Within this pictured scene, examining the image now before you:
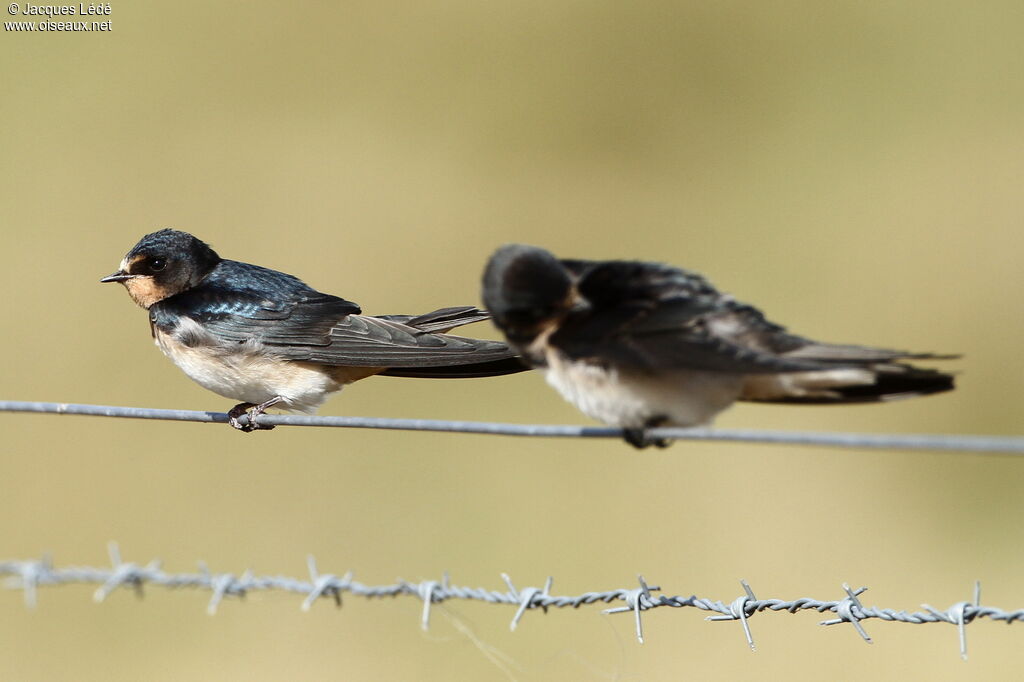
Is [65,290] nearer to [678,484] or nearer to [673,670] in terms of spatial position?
[678,484]

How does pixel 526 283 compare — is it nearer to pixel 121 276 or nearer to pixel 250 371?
pixel 250 371

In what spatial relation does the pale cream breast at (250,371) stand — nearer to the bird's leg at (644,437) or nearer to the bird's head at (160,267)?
the bird's head at (160,267)

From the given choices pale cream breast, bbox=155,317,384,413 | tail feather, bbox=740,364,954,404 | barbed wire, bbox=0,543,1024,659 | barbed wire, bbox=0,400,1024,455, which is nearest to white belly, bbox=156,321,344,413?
pale cream breast, bbox=155,317,384,413

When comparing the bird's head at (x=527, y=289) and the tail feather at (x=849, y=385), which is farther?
the bird's head at (x=527, y=289)

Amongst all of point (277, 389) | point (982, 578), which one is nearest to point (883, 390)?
point (277, 389)

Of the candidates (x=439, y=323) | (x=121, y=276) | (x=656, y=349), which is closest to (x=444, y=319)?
(x=439, y=323)

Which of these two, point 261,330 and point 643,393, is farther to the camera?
point 261,330

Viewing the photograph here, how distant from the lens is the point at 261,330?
494 cm

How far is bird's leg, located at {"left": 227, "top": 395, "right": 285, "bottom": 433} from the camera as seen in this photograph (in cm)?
473

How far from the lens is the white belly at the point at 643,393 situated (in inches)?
111

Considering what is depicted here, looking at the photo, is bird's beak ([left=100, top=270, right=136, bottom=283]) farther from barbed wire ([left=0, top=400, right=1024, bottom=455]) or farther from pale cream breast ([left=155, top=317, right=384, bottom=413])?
barbed wire ([left=0, top=400, right=1024, bottom=455])

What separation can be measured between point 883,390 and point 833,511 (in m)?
5.72

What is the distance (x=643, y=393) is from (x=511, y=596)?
606mm

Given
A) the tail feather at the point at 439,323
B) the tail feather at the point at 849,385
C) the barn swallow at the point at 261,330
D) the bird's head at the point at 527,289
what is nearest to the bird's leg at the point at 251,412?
the barn swallow at the point at 261,330
